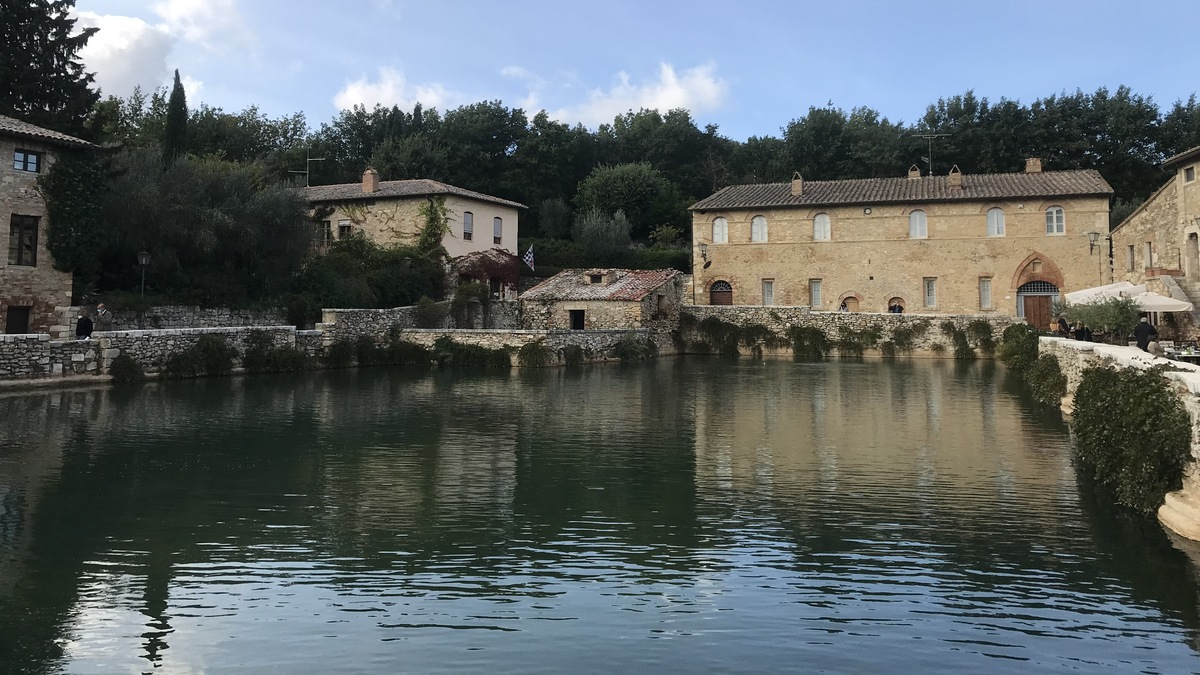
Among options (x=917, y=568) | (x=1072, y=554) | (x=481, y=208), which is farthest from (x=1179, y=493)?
(x=481, y=208)

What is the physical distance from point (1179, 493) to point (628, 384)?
627 inches

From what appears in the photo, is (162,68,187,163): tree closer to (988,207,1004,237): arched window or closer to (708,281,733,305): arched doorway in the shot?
(708,281,733,305): arched doorway

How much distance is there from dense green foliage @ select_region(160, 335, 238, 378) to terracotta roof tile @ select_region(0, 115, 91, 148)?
6.97 meters

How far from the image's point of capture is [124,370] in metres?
21.8

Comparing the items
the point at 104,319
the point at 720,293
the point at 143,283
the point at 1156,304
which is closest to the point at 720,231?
the point at 720,293

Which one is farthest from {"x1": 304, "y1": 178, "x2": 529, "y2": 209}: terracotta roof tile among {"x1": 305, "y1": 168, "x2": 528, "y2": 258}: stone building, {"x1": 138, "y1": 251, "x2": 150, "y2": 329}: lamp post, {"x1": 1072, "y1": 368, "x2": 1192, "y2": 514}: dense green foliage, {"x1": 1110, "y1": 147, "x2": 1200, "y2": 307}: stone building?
{"x1": 1072, "y1": 368, "x2": 1192, "y2": 514}: dense green foliage

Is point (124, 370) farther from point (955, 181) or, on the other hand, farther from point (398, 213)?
point (955, 181)

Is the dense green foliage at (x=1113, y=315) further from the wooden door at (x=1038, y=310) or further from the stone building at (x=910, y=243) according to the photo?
the wooden door at (x=1038, y=310)

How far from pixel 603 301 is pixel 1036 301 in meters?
20.2

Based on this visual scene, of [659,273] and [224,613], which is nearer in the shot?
[224,613]

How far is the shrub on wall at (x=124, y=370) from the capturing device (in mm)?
21703

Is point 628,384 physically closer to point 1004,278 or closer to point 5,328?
point 5,328

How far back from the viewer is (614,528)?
869 centimetres

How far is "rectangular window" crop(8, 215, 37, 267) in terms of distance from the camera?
2438 cm
